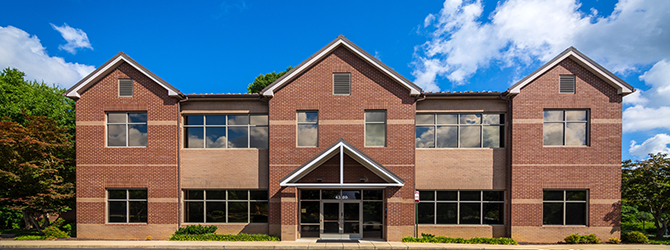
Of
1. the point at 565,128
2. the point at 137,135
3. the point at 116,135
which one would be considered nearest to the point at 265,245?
the point at 137,135

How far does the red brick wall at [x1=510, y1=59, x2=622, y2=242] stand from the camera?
14.6 meters

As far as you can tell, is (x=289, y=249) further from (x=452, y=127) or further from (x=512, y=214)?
(x=512, y=214)

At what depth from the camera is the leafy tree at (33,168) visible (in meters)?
14.8

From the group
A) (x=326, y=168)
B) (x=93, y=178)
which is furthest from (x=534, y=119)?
(x=93, y=178)

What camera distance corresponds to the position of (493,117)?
15359 mm

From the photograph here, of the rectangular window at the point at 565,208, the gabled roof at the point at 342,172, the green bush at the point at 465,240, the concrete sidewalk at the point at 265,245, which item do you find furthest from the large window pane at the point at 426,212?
the rectangular window at the point at 565,208

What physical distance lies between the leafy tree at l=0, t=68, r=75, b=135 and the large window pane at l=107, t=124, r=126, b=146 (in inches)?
170

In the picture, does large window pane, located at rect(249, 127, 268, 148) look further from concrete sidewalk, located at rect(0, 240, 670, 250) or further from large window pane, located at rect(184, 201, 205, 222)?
concrete sidewalk, located at rect(0, 240, 670, 250)

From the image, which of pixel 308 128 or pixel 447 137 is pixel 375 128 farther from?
pixel 447 137

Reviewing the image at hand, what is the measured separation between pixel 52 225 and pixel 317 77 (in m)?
14.6

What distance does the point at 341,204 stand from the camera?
15.1m

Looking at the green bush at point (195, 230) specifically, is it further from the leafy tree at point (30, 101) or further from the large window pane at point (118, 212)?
the leafy tree at point (30, 101)

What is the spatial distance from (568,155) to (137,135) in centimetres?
2056

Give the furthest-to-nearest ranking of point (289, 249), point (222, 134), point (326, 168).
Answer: point (222, 134)
point (326, 168)
point (289, 249)
